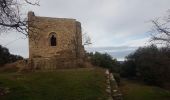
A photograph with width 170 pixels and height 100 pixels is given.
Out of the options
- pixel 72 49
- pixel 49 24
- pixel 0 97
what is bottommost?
pixel 0 97

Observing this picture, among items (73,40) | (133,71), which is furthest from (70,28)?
(133,71)

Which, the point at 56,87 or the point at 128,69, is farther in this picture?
the point at 128,69

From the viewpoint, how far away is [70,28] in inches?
1654

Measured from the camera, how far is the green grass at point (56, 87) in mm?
20219

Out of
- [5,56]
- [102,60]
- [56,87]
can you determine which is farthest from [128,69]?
[56,87]

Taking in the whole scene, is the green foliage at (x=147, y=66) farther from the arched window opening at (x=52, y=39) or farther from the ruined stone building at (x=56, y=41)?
the arched window opening at (x=52, y=39)

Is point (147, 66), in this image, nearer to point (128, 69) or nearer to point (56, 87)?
point (128, 69)

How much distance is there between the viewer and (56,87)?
75.6ft

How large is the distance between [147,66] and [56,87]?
23103mm

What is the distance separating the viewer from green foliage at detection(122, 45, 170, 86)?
1469 inches

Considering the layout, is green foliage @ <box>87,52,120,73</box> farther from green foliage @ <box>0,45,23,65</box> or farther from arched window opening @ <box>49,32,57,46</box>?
green foliage @ <box>0,45,23,65</box>

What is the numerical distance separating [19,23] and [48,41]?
Result: 24066 millimetres

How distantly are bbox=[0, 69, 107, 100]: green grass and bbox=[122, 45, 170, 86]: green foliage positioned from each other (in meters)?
9.32

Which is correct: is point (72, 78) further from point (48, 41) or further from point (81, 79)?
point (48, 41)
